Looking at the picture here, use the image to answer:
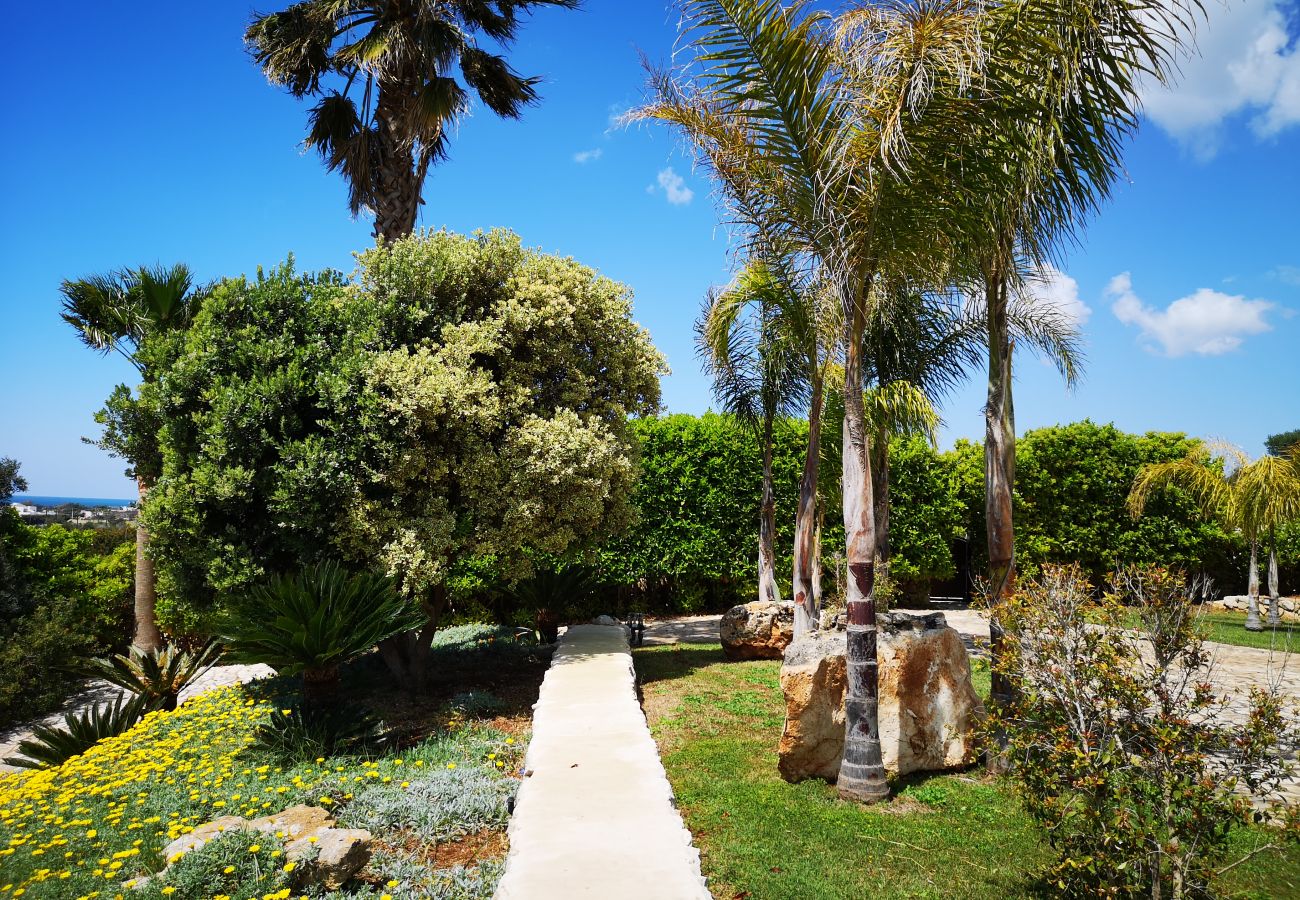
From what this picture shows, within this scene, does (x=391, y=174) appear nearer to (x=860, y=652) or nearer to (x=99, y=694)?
(x=99, y=694)

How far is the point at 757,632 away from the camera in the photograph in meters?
11.1

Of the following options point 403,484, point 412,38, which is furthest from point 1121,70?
point 412,38

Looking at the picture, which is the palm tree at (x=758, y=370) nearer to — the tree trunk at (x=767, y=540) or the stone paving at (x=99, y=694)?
the tree trunk at (x=767, y=540)

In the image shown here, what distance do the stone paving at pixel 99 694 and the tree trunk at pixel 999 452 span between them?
9.75 metres

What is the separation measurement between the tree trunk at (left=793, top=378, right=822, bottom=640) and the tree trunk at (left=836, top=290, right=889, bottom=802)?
372 centimetres

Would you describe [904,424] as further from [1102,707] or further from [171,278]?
[171,278]

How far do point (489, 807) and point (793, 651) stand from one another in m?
2.73

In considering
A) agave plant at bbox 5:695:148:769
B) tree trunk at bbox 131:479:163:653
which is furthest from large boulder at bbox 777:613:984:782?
tree trunk at bbox 131:479:163:653

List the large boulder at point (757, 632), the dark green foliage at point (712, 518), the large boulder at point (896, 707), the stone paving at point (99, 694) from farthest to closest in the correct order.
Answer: the dark green foliage at point (712, 518), the large boulder at point (757, 632), the stone paving at point (99, 694), the large boulder at point (896, 707)

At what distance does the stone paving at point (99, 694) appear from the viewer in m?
10.1

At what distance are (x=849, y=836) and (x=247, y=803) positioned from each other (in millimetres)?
4367

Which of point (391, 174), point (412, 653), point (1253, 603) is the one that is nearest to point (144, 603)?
point (412, 653)

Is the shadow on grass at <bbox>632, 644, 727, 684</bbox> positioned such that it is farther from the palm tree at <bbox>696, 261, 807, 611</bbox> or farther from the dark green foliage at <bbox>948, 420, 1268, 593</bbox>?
the dark green foliage at <bbox>948, 420, 1268, 593</bbox>

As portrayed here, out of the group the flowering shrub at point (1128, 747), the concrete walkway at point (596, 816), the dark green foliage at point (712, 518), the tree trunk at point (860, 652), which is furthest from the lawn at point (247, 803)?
the dark green foliage at point (712, 518)
